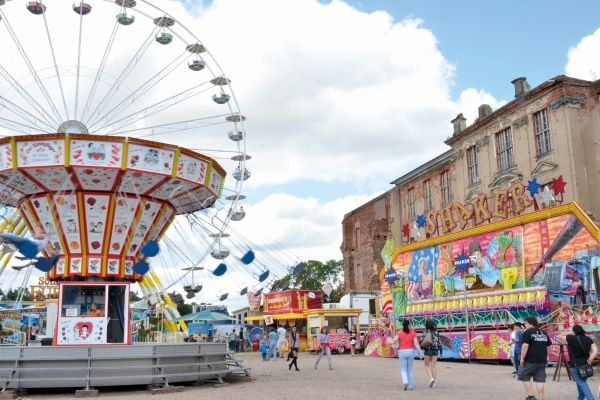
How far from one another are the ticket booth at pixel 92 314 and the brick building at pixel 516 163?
14.0 meters

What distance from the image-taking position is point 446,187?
35219 mm

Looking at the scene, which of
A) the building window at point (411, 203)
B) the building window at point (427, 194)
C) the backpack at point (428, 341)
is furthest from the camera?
the building window at point (411, 203)

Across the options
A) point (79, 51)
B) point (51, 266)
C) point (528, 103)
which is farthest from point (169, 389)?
point (528, 103)

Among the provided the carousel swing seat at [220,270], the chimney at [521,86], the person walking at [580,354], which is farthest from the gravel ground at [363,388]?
the chimney at [521,86]

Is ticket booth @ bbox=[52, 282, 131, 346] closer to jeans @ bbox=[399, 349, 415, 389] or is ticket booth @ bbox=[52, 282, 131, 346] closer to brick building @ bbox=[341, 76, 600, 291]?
jeans @ bbox=[399, 349, 415, 389]

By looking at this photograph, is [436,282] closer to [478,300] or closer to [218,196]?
[478,300]

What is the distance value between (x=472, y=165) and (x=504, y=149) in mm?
2841

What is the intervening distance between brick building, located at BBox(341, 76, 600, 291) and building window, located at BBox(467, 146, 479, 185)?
2.0 inches

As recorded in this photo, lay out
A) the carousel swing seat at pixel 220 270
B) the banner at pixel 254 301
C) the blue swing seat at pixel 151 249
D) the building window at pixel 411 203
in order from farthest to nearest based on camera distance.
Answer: the banner at pixel 254 301 → the building window at pixel 411 203 → the carousel swing seat at pixel 220 270 → the blue swing seat at pixel 151 249

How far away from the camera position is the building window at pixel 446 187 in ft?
115

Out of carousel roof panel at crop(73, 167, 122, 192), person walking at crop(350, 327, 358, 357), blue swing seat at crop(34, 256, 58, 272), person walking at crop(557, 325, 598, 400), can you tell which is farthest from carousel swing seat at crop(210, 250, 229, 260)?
person walking at crop(557, 325, 598, 400)

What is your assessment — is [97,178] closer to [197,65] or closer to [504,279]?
[197,65]

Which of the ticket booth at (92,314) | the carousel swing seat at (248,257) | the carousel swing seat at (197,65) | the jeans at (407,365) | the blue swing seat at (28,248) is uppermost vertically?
the carousel swing seat at (197,65)

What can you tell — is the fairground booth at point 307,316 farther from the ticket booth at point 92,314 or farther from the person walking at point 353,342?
the ticket booth at point 92,314
